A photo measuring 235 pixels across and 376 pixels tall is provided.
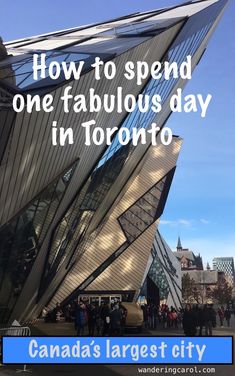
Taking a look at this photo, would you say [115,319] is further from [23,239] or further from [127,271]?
[127,271]

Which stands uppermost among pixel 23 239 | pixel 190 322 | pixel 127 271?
pixel 127 271

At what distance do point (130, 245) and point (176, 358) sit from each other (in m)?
31.1

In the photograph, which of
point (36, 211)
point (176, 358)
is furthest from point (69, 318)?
point (176, 358)

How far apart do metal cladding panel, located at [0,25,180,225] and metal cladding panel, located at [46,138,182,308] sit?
721 inches

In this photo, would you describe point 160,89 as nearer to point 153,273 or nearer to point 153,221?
point 153,221

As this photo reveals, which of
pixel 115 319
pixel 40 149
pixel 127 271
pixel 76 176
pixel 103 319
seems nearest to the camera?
pixel 40 149

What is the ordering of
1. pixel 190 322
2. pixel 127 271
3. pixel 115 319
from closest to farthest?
pixel 115 319
pixel 190 322
pixel 127 271

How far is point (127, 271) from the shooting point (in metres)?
37.8

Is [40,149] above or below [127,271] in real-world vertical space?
above

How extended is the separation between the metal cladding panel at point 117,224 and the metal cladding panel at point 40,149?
1832cm

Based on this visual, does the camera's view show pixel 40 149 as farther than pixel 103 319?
No

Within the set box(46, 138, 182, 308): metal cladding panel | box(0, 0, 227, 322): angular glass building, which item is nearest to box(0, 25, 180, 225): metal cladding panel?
box(0, 0, 227, 322): angular glass building

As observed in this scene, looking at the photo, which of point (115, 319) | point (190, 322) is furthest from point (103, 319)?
point (190, 322)

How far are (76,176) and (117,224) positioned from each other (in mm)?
19493
